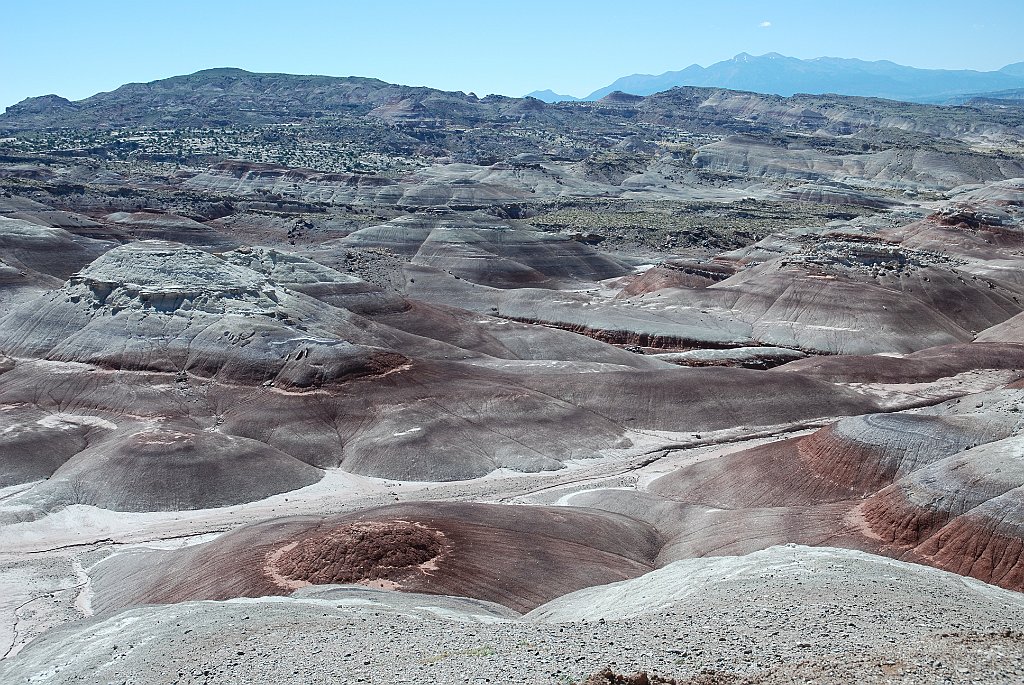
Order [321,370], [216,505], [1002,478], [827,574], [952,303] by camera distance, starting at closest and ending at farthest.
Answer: [827,574], [1002,478], [216,505], [321,370], [952,303]

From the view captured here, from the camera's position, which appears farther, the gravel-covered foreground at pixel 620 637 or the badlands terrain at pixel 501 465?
the badlands terrain at pixel 501 465

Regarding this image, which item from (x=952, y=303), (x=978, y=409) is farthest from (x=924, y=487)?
A: (x=952, y=303)

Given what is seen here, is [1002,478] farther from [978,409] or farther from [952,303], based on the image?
[952,303]

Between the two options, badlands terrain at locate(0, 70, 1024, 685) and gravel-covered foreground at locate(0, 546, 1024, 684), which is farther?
badlands terrain at locate(0, 70, 1024, 685)
